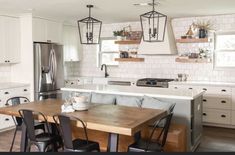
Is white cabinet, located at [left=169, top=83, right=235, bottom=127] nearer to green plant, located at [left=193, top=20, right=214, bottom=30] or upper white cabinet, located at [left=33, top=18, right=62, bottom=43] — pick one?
green plant, located at [left=193, top=20, right=214, bottom=30]

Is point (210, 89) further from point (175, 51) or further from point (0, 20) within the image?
point (0, 20)

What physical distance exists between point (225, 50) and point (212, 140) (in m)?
2.18

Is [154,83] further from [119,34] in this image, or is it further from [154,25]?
[119,34]

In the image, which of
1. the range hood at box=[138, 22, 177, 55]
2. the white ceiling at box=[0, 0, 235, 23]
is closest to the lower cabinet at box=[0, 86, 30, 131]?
the white ceiling at box=[0, 0, 235, 23]

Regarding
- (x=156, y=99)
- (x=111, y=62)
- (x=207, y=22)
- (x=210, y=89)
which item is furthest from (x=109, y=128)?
(x=111, y=62)

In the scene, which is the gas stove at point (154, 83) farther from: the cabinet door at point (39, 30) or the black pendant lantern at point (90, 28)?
the cabinet door at point (39, 30)

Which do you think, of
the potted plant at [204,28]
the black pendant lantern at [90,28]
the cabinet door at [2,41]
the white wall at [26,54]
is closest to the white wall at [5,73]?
the white wall at [26,54]

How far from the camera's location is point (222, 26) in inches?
223

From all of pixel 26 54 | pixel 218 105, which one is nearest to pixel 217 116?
pixel 218 105

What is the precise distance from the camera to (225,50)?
5.75 m

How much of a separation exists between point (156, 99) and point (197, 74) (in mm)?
2537

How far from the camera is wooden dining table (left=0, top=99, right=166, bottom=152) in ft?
8.25

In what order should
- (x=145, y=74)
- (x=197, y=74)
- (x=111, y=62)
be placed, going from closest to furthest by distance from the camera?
1. (x=197, y=74)
2. (x=145, y=74)
3. (x=111, y=62)

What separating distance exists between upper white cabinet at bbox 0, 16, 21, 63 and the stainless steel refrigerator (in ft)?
1.37
